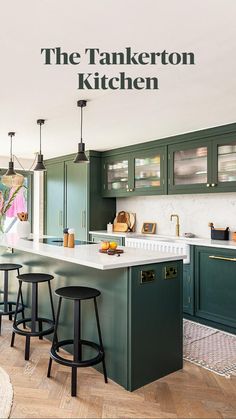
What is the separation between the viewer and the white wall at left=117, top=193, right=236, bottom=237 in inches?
169

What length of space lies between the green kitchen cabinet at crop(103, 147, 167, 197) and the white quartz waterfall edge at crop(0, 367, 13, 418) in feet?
9.94

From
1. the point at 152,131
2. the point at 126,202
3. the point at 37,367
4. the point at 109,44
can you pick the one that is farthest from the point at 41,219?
the point at 109,44

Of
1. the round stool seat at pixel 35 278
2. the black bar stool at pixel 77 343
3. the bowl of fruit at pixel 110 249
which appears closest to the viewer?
the black bar stool at pixel 77 343

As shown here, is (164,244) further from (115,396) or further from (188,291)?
(115,396)

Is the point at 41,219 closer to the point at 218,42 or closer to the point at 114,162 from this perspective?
the point at 114,162

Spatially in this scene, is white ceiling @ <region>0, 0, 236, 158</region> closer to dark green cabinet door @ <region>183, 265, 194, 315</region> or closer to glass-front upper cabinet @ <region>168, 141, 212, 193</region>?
glass-front upper cabinet @ <region>168, 141, 212, 193</region>

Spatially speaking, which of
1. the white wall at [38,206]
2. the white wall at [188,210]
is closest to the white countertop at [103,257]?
the white wall at [188,210]

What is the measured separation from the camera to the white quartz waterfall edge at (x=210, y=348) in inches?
111

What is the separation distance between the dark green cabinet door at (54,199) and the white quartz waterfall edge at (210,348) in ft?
11.0

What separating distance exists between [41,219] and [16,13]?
17.6 ft

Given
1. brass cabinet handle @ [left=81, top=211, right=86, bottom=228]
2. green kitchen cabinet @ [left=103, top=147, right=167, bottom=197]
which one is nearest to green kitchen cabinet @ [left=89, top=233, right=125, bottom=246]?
brass cabinet handle @ [left=81, top=211, right=86, bottom=228]

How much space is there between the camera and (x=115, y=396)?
2332 mm

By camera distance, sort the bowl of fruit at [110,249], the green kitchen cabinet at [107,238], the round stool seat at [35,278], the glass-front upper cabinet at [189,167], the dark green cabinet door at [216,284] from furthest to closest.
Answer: the green kitchen cabinet at [107,238] → the glass-front upper cabinet at [189,167] → the dark green cabinet door at [216,284] → the round stool seat at [35,278] → the bowl of fruit at [110,249]

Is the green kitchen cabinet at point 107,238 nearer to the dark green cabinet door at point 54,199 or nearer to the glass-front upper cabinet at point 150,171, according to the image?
the glass-front upper cabinet at point 150,171
